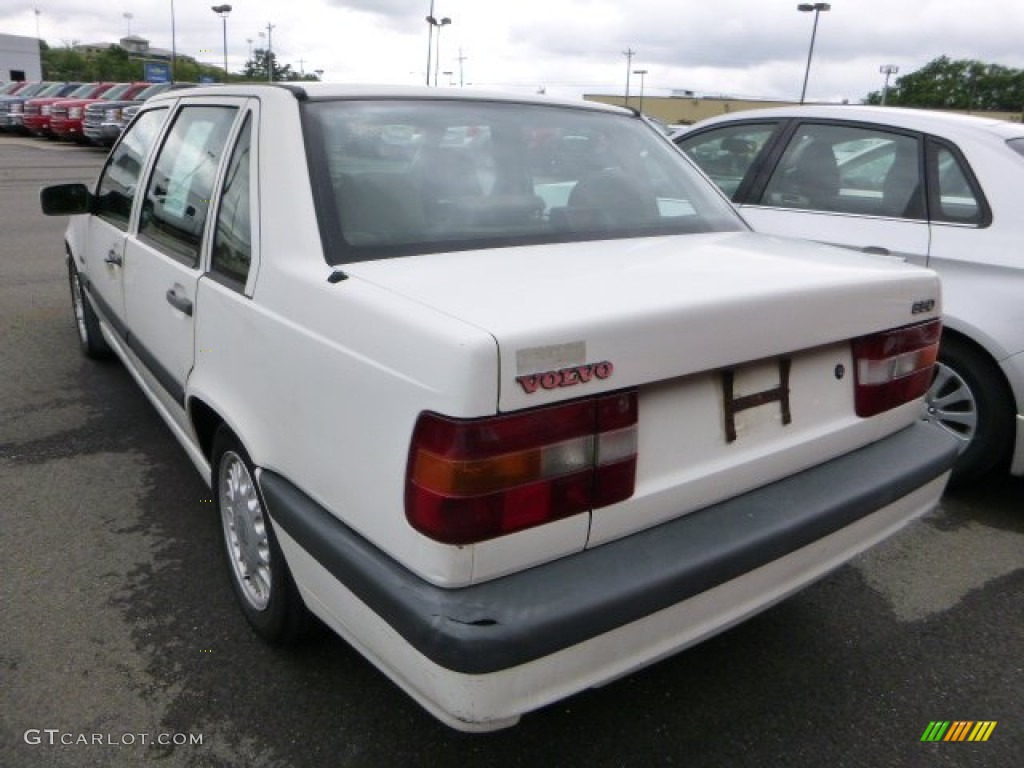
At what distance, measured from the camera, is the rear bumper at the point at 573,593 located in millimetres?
1594

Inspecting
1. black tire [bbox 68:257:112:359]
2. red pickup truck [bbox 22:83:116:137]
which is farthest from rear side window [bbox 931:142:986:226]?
red pickup truck [bbox 22:83:116:137]

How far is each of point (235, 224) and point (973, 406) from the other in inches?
120

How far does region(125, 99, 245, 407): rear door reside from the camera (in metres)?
2.70

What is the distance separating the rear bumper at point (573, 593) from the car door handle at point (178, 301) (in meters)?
0.81

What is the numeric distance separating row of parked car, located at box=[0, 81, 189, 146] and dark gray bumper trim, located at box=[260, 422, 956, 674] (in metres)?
18.4

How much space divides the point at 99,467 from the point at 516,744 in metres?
2.53

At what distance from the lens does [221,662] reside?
8.01ft

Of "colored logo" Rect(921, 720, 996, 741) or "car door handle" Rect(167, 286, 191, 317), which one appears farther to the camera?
"car door handle" Rect(167, 286, 191, 317)

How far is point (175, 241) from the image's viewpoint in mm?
2910

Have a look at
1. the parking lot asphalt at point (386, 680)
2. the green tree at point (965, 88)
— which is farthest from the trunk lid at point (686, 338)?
the green tree at point (965, 88)

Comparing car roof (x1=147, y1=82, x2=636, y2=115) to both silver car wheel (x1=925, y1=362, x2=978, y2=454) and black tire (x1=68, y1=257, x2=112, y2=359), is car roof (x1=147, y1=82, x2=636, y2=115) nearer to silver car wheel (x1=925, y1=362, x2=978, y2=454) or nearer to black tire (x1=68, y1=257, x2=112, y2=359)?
silver car wheel (x1=925, y1=362, x2=978, y2=454)

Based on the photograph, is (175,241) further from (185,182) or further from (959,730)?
(959,730)

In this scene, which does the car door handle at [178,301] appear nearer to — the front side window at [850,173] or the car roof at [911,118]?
the front side window at [850,173]

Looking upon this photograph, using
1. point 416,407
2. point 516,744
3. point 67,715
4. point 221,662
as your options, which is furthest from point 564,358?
point 67,715
